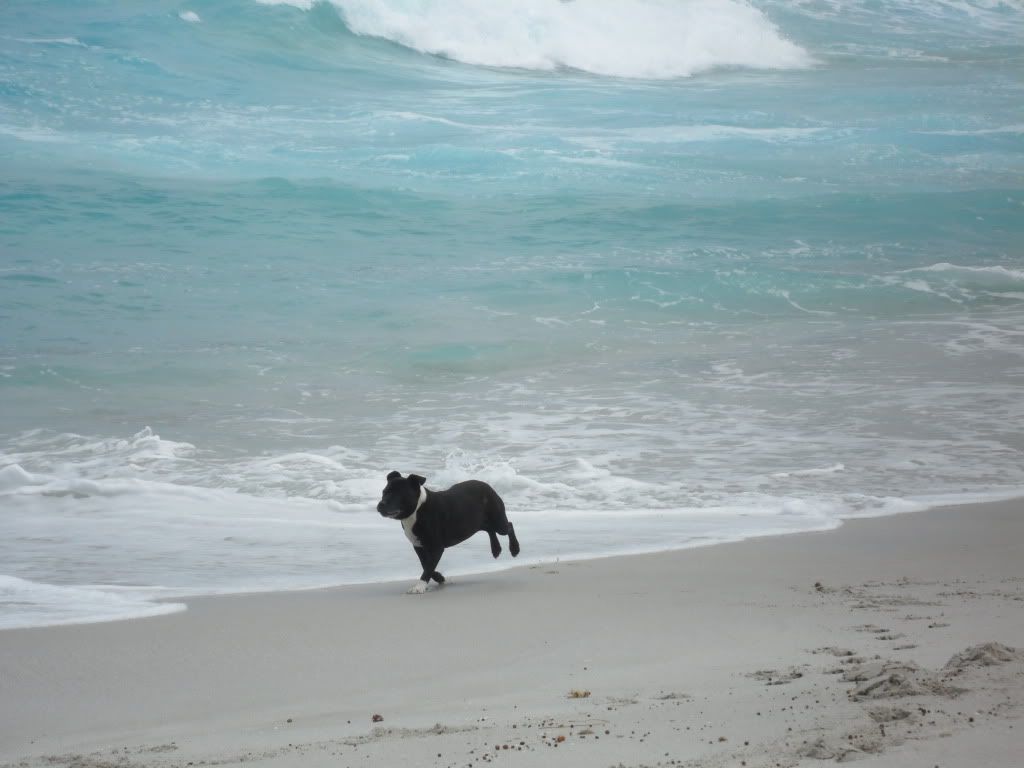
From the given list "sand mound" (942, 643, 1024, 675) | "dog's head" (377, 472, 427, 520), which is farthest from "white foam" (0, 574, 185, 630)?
"sand mound" (942, 643, 1024, 675)

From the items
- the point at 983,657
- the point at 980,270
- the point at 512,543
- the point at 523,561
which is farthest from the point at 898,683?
the point at 980,270

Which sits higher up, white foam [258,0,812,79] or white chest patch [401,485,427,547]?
white foam [258,0,812,79]

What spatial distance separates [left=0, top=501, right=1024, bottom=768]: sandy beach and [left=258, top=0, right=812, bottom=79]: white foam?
112 feet

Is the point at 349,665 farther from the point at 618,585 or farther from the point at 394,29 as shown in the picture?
the point at 394,29

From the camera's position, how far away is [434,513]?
5953 millimetres

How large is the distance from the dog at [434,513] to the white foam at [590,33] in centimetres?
3331

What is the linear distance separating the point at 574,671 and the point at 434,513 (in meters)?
Result: 1.83

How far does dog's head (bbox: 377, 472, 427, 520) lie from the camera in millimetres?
5750

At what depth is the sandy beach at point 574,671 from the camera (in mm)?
3264

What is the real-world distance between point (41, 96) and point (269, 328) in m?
16.8

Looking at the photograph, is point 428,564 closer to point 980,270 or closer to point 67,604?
point 67,604

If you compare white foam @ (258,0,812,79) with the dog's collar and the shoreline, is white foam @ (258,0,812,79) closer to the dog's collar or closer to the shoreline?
the shoreline

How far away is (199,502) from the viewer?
26.2ft

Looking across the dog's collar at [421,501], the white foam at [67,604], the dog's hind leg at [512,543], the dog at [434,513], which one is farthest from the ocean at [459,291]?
the dog's collar at [421,501]
